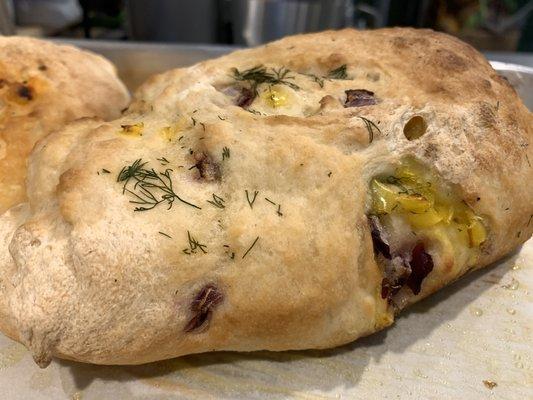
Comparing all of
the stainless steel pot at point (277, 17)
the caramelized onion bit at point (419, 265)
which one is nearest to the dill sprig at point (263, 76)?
the caramelized onion bit at point (419, 265)

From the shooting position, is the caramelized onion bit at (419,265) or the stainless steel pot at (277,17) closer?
the caramelized onion bit at (419,265)

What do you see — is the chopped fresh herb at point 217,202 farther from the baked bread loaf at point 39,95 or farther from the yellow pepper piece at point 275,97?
the baked bread loaf at point 39,95

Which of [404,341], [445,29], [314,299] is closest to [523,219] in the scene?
[404,341]

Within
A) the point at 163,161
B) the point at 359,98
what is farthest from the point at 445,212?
the point at 163,161

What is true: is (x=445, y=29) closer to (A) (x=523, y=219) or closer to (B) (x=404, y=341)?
(A) (x=523, y=219)

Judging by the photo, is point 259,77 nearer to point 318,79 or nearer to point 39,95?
point 318,79
